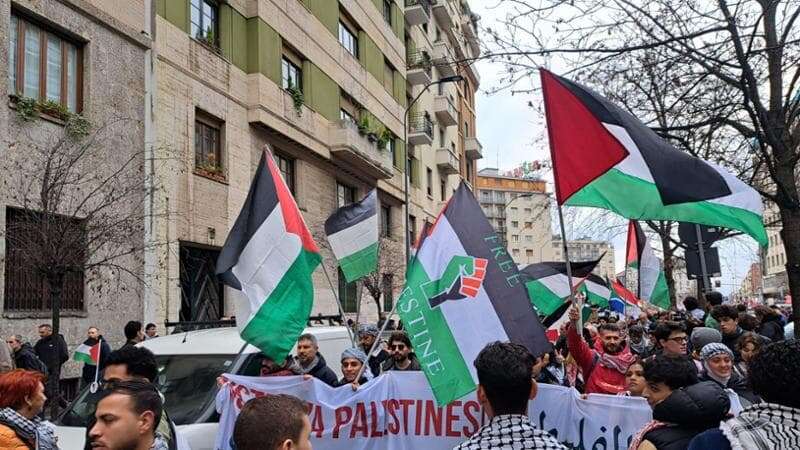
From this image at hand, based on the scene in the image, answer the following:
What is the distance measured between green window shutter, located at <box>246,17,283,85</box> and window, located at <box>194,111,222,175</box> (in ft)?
8.09

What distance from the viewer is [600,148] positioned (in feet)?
20.5

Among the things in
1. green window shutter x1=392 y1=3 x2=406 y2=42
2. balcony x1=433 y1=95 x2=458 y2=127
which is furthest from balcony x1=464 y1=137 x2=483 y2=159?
green window shutter x1=392 y1=3 x2=406 y2=42

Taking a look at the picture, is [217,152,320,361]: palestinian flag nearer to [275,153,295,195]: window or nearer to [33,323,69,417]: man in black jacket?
[33,323,69,417]: man in black jacket

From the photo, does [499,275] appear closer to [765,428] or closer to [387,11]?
[765,428]

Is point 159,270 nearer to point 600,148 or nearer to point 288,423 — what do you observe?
point 600,148

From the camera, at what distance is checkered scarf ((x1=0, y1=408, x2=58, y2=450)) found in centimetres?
353

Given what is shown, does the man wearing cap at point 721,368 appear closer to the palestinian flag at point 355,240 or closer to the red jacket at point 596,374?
the red jacket at point 596,374

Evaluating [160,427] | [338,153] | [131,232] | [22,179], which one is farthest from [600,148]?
[338,153]

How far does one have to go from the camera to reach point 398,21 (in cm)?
3594

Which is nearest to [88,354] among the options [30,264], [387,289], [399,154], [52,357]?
[52,357]

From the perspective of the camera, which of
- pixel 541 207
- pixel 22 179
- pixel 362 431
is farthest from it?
pixel 541 207

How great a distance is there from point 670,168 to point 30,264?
9.50 m

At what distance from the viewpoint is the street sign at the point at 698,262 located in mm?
11338

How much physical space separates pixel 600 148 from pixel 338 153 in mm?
19960
